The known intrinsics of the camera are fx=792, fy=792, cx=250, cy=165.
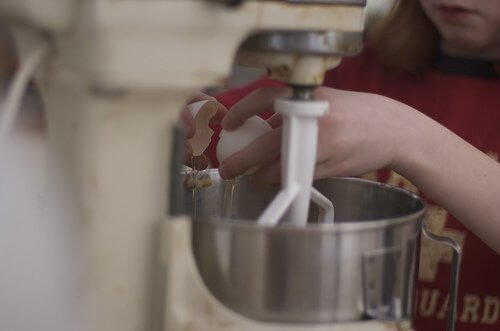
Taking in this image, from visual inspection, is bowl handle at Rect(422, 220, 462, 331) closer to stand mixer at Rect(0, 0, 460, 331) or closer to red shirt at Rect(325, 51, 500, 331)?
stand mixer at Rect(0, 0, 460, 331)

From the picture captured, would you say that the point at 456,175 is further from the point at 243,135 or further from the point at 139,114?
the point at 139,114

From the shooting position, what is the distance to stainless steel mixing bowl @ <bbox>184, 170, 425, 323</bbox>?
1.38ft

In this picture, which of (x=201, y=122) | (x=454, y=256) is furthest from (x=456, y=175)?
(x=201, y=122)

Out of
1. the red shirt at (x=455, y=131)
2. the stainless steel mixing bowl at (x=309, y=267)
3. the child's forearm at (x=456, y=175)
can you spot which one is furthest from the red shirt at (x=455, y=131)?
the stainless steel mixing bowl at (x=309, y=267)

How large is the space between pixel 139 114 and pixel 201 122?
0.27 m

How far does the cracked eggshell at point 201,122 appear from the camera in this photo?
68 centimetres

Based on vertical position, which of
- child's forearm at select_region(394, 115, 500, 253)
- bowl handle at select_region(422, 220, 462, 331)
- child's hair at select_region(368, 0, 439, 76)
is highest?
child's hair at select_region(368, 0, 439, 76)

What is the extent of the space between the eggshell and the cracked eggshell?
99 mm

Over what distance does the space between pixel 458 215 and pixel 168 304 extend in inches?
13.0

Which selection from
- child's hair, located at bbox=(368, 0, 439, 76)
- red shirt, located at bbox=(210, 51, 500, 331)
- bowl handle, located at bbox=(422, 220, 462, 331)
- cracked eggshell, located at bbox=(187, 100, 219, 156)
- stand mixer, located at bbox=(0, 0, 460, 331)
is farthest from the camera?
child's hair, located at bbox=(368, 0, 439, 76)

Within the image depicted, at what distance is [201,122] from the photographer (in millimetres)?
683

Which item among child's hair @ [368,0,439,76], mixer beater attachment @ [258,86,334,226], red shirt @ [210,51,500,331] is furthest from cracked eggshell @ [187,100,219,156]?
child's hair @ [368,0,439,76]

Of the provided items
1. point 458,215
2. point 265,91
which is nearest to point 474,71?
point 458,215

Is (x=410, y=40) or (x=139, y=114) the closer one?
(x=139, y=114)
